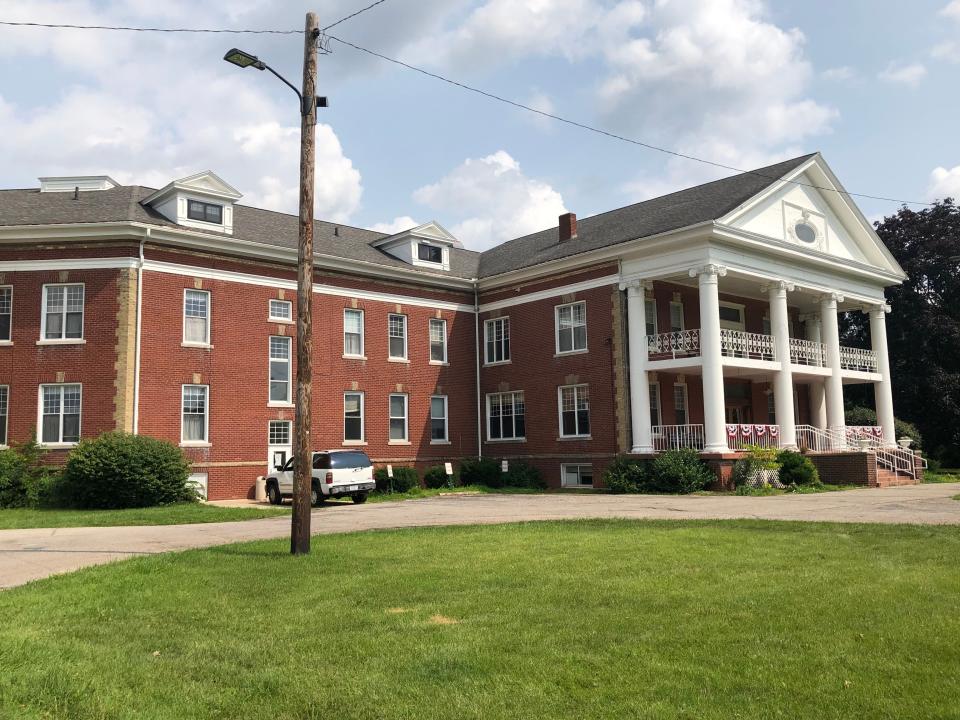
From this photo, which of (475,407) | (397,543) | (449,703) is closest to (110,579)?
(397,543)

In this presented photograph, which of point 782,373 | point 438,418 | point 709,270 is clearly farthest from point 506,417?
point 782,373

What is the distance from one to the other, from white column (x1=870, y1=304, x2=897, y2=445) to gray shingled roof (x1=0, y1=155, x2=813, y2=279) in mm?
8499

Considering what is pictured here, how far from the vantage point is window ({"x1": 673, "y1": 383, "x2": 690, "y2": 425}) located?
107 feet

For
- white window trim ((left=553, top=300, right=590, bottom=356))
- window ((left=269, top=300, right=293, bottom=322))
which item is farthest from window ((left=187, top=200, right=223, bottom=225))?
white window trim ((left=553, top=300, right=590, bottom=356))

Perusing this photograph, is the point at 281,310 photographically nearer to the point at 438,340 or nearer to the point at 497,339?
the point at 438,340

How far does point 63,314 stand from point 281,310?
6.96m

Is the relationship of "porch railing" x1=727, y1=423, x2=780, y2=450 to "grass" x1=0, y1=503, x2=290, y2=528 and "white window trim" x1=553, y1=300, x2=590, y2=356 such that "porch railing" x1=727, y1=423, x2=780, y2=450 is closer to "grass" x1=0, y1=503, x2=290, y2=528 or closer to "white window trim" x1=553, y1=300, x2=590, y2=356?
"white window trim" x1=553, y1=300, x2=590, y2=356

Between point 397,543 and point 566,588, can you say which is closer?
point 566,588

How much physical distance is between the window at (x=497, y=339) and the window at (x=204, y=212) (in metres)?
11.7

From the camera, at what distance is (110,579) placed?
10.5 meters

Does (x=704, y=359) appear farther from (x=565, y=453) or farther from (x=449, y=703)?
(x=449, y=703)

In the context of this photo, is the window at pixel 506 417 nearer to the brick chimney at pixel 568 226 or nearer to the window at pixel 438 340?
the window at pixel 438 340

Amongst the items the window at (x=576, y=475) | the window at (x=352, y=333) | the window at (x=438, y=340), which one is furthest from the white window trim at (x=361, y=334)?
the window at (x=576, y=475)

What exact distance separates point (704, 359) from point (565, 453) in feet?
21.6
